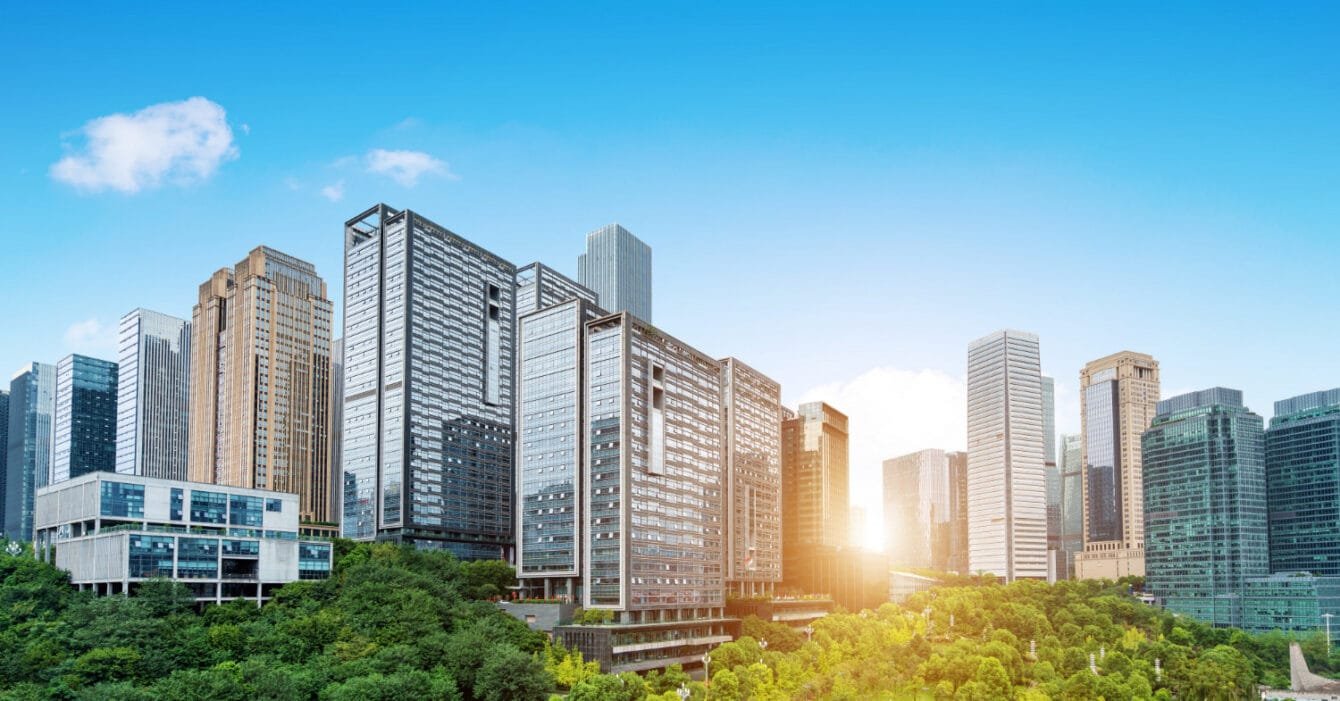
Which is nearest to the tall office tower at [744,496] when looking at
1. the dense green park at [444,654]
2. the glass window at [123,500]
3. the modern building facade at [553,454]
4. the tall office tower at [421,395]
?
the dense green park at [444,654]

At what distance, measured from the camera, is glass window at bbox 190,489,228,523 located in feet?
410

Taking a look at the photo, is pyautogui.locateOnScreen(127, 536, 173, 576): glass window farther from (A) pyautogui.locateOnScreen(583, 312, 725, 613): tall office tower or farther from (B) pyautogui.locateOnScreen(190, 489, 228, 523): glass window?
(A) pyautogui.locateOnScreen(583, 312, 725, 613): tall office tower

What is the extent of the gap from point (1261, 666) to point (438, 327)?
436ft

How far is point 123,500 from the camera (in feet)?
391

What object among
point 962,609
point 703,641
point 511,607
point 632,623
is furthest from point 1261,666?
point 511,607

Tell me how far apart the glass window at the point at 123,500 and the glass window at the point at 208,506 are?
19.0ft

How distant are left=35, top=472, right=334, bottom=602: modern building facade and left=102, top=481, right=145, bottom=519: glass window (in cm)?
10

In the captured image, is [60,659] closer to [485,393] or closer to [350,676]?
[350,676]

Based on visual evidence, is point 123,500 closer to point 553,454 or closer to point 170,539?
point 170,539

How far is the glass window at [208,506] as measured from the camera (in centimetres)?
12494

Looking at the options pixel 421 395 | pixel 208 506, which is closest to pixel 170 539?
pixel 208 506

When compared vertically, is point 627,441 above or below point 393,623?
above

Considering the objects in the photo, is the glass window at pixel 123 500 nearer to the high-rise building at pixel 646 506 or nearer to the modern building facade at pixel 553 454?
the modern building facade at pixel 553 454

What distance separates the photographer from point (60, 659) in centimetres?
9256
